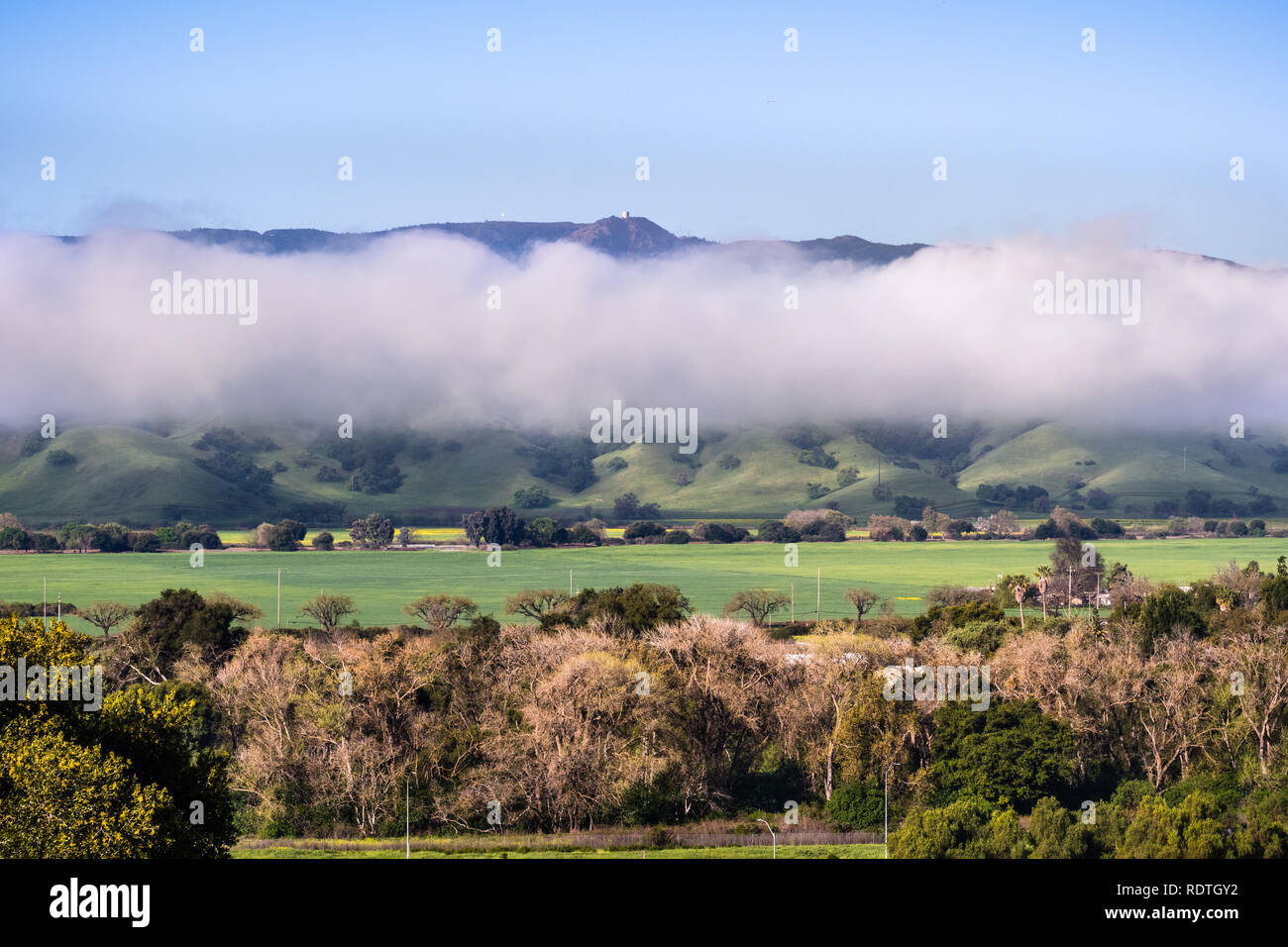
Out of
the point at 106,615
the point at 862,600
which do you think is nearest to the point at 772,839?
the point at 106,615

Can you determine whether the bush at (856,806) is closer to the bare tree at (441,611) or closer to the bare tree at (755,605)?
the bare tree at (755,605)

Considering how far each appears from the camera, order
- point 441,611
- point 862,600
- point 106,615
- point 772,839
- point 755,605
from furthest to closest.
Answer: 1. point 862,600
2. point 755,605
3. point 441,611
4. point 106,615
5. point 772,839

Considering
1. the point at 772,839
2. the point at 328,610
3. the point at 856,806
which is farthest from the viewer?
the point at 328,610

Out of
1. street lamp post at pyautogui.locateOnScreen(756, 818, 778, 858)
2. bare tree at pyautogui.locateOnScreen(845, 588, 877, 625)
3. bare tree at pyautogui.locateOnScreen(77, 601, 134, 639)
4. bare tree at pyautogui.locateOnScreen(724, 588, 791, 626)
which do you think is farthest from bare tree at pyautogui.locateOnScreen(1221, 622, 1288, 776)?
bare tree at pyautogui.locateOnScreen(77, 601, 134, 639)

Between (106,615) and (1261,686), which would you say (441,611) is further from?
(1261,686)

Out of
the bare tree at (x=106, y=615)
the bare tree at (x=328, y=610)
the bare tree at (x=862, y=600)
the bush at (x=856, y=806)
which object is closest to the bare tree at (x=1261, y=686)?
the bush at (x=856, y=806)

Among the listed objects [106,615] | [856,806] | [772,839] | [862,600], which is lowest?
[772,839]

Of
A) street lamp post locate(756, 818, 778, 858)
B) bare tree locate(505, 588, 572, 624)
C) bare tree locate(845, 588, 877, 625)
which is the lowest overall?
street lamp post locate(756, 818, 778, 858)

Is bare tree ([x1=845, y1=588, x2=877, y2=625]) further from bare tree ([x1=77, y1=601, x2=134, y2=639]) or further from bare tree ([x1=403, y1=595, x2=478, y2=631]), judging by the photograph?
bare tree ([x1=77, y1=601, x2=134, y2=639])

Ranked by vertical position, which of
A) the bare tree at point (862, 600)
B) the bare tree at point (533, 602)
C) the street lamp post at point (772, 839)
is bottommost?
the street lamp post at point (772, 839)

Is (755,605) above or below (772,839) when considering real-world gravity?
above

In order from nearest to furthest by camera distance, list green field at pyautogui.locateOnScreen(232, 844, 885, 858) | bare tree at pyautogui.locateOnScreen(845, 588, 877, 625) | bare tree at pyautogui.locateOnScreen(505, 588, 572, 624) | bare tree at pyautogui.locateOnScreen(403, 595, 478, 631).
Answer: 1. green field at pyautogui.locateOnScreen(232, 844, 885, 858)
2. bare tree at pyautogui.locateOnScreen(403, 595, 478, 631)
3. bare tree at pyautogui.locateOnScreen(505, 588, 572, 624)
4. bare tree at pyautogui.locateOnScreen(845, 588, 877, 625)

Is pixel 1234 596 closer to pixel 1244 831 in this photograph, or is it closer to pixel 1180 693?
pixel 1180 693
